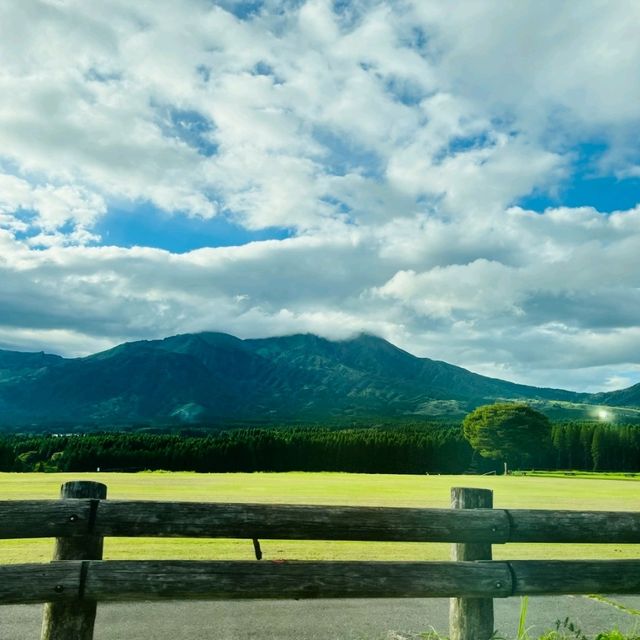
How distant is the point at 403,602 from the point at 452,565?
16.1 feet

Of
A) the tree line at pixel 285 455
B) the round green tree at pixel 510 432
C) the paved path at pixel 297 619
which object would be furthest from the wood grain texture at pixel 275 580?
the tree line at pixel 285 455

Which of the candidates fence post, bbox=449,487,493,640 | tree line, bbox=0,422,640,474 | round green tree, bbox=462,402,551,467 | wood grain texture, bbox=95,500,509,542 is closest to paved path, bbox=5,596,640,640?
fence post, bbox=449,487,493,640

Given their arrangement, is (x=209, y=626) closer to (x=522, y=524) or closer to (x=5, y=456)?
(x=522, y=524)

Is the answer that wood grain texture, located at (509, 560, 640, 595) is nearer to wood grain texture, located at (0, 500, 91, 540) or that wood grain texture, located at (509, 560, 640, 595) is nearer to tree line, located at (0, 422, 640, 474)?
wood grain texture, located at (0, 500, 91, 540)

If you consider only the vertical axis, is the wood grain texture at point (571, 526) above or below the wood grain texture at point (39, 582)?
above

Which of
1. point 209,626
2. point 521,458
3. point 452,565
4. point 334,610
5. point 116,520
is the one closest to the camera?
point 116,520

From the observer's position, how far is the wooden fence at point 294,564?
18.6 feet

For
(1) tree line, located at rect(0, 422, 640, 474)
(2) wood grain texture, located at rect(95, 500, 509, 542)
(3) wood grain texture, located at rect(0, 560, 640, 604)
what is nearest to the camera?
(3) wood grain texture, located at rect(0, 560, 640, 604)

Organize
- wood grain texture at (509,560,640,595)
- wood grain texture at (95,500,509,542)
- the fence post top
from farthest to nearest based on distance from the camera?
wood grain texture at (509,560,640,595), the fence post top, wood grain texture at (95,500,509,542)

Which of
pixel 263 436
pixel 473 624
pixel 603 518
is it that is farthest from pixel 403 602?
pixel 263 436

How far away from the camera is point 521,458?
116188 millimetres

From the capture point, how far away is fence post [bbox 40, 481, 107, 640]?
18.9 ft

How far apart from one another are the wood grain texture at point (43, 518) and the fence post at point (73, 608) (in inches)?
4.5

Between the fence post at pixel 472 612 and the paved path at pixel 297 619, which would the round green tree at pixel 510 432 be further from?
the fence post at pixel 472 612
